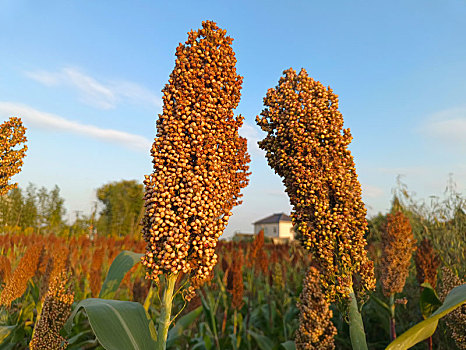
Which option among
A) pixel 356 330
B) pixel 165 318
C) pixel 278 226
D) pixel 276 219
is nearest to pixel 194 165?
pixel 165 318

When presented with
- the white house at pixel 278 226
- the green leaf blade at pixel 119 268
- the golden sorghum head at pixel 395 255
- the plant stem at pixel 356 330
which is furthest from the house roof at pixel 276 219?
the plant stem at pixel 356 330

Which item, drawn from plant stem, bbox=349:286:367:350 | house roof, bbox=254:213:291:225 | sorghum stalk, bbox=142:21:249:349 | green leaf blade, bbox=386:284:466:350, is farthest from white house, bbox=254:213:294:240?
green leaf blade, bbox=386:284:466:350

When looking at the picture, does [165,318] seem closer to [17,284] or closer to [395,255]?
[17,284]

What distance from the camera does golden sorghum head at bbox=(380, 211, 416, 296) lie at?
3959 millimetres

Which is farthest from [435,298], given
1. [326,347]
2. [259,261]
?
[259,261]

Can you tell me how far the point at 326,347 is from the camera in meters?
2.38

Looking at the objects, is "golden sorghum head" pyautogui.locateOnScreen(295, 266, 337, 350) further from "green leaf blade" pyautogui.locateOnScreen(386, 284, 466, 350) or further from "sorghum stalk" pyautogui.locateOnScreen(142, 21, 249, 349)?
"sorghum stalk" pyautogui.locateOnScreen(142, 21, 249, 349)

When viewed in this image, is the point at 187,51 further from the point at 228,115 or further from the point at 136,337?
the point at 136,337

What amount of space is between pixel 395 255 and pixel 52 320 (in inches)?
153

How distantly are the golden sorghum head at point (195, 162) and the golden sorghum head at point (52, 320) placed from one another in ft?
2.70

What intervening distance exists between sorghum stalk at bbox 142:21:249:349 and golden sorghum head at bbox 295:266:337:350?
0.86m

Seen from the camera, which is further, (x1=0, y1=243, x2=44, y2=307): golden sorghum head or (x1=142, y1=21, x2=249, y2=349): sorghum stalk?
(x1=0, y1=243, x2=44, y2=307): golden sorghum head

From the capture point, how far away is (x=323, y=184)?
2309 mm

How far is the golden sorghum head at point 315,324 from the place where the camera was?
238cm
